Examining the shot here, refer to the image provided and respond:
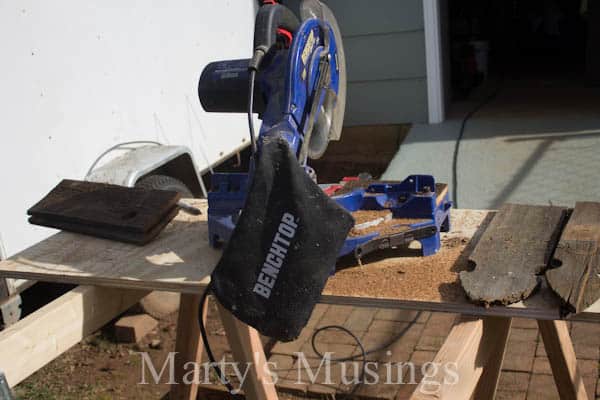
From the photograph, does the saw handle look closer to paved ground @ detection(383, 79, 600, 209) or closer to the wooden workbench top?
the wooden workbench top

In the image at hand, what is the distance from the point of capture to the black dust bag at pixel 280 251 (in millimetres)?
1415

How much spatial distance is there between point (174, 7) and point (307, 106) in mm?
2570

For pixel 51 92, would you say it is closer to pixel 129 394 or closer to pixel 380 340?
pixel 129 394

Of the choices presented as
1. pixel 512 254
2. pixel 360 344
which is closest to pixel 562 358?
pixel 512 254

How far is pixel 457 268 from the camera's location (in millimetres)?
1641

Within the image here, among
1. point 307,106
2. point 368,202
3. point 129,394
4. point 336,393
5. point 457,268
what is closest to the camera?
point 457,268

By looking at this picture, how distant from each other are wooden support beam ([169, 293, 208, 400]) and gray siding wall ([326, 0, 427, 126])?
3782 mm

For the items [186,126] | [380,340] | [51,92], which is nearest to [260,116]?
[51,92]

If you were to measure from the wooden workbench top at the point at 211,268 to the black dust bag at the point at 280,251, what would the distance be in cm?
18

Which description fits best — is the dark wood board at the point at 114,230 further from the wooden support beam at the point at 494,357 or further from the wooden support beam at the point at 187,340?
the wooden support beam at the point at 494,357

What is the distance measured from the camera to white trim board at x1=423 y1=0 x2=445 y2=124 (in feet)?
17.7

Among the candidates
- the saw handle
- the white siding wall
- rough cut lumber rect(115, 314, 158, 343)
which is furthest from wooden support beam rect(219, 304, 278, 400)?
rough cut lumber rect(115, 314, 158, 343)

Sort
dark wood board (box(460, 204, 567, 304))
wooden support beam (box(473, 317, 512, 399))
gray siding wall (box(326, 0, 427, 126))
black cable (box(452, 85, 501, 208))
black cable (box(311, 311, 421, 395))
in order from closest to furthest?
dark wood board (box(460, 204, 567, 304)), wooden support beam (box(473, 317, 512, 399)), black cable (box(311, 311, 421, 395)), black cable (box(452, 85, 501, 208)), gray siding wall (box(326, 0, 427, 126))

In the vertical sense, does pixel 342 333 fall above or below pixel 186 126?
below
